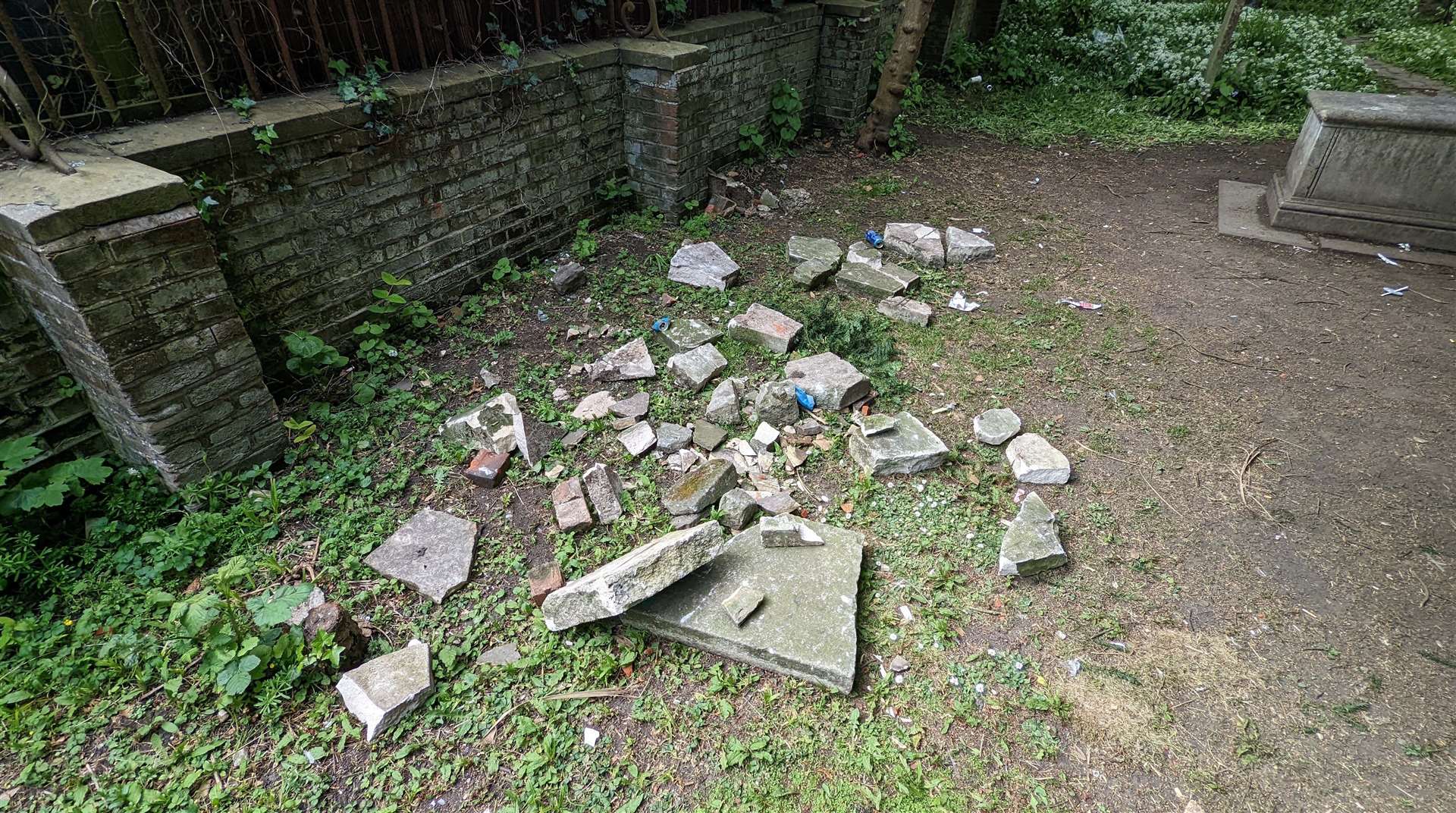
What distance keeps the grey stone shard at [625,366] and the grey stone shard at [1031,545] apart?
209 cm

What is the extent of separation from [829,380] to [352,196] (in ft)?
9.35

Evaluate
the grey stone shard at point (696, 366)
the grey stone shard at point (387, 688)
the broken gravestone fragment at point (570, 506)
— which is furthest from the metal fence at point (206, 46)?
the grey stone shard at point (387, 688)

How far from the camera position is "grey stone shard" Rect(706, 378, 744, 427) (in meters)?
3.67

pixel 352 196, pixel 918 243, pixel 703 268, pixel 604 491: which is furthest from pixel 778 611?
pixel 918 243

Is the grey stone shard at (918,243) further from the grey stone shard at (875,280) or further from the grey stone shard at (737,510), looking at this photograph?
the grey stone shard at (737,510)

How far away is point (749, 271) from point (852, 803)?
3.70 metres

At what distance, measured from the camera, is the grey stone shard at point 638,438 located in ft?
11.4

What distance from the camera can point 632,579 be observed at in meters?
2.51

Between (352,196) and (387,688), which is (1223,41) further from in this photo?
(387,688)

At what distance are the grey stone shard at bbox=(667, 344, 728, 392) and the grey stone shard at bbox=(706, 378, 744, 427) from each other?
0.55 ft

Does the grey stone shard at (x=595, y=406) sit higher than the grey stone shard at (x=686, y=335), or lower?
lower

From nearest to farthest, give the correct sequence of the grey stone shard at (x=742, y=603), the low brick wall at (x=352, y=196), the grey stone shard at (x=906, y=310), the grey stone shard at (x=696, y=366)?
the grey stone shard at (x=742, y=603) → the low brick wall at (x=352, y=196) → the grey stone shard at (x=696, y=366) → the grey stone shard at (x=906, y=310)

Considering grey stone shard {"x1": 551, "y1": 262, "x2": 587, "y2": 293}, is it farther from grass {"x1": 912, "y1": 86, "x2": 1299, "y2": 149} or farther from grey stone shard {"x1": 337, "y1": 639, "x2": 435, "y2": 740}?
grass {"x1": 912, "y1": 86, "x2": 1299, "y2": 149}

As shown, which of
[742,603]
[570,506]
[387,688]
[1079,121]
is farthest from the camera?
[1079,121]
